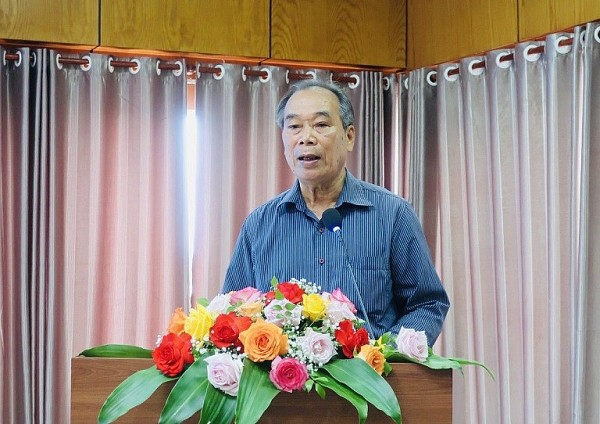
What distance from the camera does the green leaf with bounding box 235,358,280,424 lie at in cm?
179

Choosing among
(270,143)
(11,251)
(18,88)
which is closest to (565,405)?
(270,143)

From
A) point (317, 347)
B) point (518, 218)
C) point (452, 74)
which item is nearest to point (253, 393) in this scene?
point (317, 347)

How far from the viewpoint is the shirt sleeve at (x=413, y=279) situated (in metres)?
2.60

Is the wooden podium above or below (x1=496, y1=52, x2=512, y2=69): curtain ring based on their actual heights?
below

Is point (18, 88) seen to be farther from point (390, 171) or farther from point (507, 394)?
point (507, 394)

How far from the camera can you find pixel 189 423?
189 centimetres

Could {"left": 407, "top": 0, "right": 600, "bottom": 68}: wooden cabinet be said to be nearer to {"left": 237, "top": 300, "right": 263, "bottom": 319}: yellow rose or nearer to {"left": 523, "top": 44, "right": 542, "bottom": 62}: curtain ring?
{"left": 523, "top": 44, "right": 542, "bottom": 62}: curtain ring

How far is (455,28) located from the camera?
4449 millimetres

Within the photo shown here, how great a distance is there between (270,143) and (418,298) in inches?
84.6

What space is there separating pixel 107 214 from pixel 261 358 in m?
2.66

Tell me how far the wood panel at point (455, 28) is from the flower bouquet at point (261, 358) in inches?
95.3

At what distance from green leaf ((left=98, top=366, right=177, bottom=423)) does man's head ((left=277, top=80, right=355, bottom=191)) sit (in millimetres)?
940

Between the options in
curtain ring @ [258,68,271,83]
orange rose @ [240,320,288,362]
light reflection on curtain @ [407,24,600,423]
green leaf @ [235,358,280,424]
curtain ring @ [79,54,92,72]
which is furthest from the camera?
curtain ring @ [258,68,271,83]

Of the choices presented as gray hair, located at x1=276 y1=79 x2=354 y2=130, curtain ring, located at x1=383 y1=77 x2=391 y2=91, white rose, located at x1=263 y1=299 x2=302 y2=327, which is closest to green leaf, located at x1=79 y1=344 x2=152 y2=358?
white rose, located at x1=263 y1=299 x2=302 y2=327
